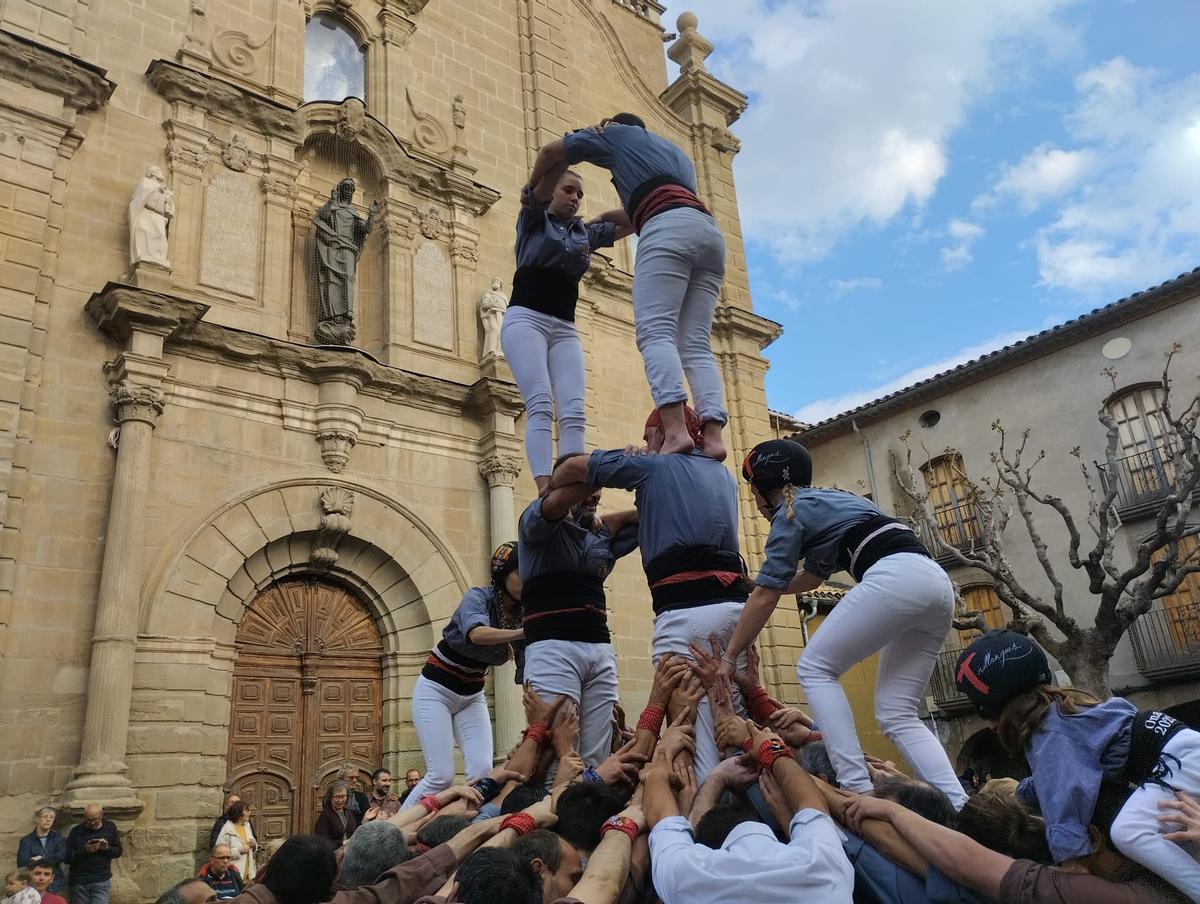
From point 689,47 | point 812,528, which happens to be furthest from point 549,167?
point 689,47

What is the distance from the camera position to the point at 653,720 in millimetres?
4082

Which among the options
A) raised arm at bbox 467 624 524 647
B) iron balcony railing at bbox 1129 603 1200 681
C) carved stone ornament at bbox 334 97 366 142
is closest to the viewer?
raised arm at bbox 467 624 524 647

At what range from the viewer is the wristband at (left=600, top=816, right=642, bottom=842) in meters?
3.27

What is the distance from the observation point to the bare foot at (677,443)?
467 centimetres

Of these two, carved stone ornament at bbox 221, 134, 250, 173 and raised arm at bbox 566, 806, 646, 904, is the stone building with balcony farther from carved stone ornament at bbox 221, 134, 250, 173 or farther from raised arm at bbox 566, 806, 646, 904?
raised arm at bbox 566, 806, 646, 904

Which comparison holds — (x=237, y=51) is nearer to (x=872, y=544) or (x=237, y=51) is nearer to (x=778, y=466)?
(x=778, y=466)

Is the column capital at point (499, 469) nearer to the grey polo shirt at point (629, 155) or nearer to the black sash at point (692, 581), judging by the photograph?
the grey polo shirt at point (629, 155)

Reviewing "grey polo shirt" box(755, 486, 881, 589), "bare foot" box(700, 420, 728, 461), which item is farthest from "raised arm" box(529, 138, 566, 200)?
"grey polo shirt" box(755, 486, 881, 589)

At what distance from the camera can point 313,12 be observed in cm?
1460

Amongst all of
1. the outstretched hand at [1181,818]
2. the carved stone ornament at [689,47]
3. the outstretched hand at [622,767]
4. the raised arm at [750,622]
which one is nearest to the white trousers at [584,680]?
the outstretched hand at [622,767]

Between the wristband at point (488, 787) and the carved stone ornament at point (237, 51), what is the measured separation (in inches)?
467

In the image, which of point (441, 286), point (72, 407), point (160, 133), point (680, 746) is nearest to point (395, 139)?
point (441, 286)

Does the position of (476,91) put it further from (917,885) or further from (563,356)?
(917,885)

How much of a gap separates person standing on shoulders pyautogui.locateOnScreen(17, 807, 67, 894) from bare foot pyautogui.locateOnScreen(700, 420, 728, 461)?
7.27m
